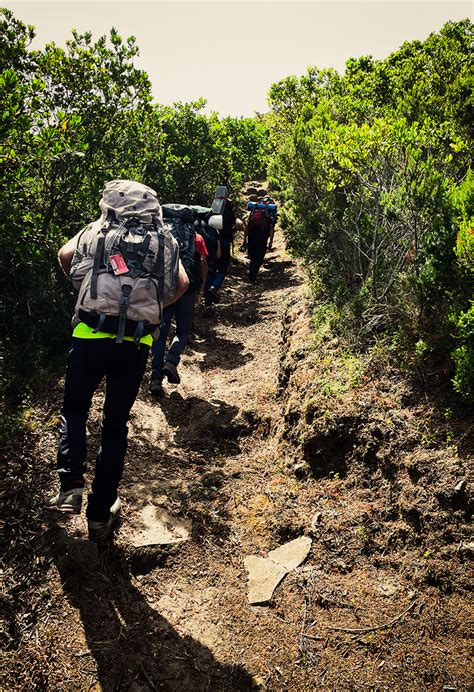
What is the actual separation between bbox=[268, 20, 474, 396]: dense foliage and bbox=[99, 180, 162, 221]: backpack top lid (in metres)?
2.23

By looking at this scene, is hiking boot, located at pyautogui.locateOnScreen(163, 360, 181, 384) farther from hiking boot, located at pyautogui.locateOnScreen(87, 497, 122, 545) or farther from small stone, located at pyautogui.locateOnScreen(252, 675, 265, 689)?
small stone, located at pyautogui.locateOnScreen(252, 675, 265, 689)

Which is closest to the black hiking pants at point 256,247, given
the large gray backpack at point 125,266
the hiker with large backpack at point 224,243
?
the hiker with large backpack at point 224,243

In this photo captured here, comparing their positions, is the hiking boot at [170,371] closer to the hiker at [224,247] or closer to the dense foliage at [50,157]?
the dense foliage at [50,157]

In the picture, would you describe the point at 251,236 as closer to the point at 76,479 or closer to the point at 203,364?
the point at 203,364

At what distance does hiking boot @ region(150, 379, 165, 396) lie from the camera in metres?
5.52

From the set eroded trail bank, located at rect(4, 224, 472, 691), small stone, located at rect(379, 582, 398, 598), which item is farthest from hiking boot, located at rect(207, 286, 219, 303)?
small stone, located at rect(379, 582, 398, 598)

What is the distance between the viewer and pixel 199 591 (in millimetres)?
3047

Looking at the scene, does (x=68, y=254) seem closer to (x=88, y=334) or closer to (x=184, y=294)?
(x=88, y=334)


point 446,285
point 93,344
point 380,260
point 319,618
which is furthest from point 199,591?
point 380,260

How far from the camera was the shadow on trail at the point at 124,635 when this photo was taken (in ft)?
8.07

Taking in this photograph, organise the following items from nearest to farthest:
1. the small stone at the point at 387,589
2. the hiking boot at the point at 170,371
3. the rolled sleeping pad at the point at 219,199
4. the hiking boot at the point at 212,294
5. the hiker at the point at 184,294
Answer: the small stone at the point at 387,589 → the hiker at the point at 184,294 → the hiking boot at the point at 170,371 → the rolled sleeping pad at the point at 219,199 → the hiking boot at the point at 212,294

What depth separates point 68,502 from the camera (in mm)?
2795

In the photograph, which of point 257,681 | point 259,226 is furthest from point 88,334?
point 259,226

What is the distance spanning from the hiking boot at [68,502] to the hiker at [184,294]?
251cm
